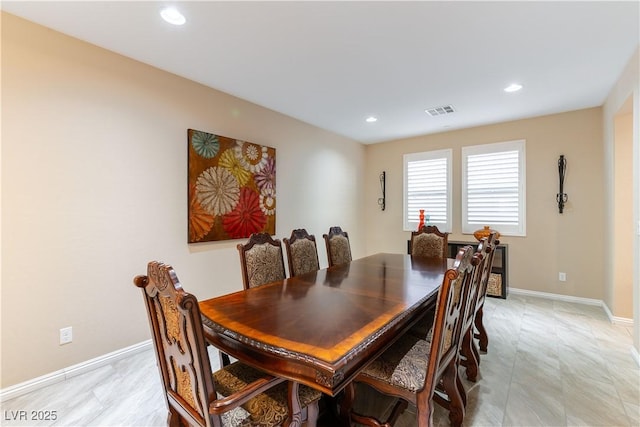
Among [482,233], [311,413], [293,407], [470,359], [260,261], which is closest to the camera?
[293,407]

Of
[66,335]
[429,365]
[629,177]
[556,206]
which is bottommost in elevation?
[66,335]

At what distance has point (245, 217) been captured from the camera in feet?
11.6

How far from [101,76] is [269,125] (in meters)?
1.86

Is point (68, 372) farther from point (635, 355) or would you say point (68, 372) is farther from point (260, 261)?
point (635, 355)

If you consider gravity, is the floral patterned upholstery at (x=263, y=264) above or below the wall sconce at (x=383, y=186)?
below

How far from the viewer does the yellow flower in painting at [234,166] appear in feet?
10.8

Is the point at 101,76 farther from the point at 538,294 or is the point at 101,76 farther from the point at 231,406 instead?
the point at 538,294

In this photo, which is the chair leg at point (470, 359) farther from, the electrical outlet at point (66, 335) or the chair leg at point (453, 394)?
the electrical outlet at point (66, 335)

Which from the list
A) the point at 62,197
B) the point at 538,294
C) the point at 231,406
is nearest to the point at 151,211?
the point at 62,197

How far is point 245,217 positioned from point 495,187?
3.78m

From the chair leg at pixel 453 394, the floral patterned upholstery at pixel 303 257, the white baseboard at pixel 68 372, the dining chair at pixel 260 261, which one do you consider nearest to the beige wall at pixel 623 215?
the chair leg at pixel 453 394

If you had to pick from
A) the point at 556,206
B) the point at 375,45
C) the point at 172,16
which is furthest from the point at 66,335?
the point at 556,206

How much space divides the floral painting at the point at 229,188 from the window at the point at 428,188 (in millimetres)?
2739

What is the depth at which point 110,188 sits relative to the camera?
8.21 feet
